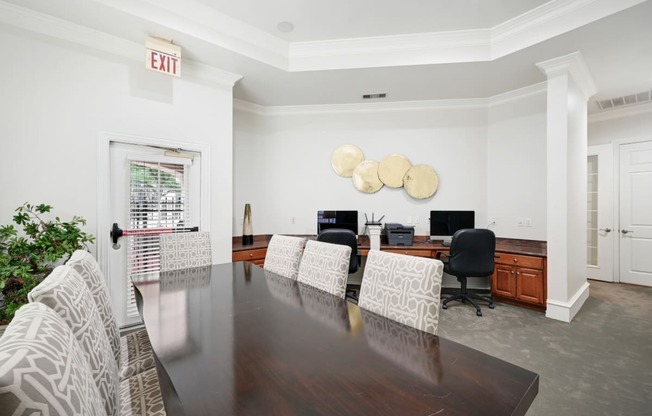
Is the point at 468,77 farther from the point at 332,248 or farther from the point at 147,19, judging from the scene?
the point at 147,19

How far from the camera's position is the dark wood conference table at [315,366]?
73cm

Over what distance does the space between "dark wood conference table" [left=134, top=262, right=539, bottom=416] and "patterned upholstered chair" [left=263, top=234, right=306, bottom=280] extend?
2.22 feet

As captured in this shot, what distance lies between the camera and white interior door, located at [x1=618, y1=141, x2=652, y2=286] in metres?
Result: 4.25

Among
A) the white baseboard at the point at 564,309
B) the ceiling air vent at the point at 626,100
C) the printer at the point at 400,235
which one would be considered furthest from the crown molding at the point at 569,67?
the white baseboard at the point at 564,309

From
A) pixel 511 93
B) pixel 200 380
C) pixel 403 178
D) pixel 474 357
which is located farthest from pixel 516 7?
pixel 200 380

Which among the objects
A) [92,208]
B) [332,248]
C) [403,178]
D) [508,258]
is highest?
[403,178]

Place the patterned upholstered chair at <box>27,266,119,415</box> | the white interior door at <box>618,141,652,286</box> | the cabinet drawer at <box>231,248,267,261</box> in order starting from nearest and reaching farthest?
the patterned upholstered chair at <box>27,266,119,415</box> < the cabinet drawer at <box>231,248,267,261</box> < the white interior door at <box>618,141,652,286</box>

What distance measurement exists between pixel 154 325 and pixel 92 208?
2016 millimetres

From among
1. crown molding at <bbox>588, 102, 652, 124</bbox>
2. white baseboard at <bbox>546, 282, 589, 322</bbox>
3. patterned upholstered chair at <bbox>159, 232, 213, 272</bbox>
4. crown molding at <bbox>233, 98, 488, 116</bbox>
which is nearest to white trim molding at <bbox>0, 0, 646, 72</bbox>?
crown molding at <bbox>233, 98, 488, 116</bbox>

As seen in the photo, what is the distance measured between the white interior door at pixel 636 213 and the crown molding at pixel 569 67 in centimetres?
204

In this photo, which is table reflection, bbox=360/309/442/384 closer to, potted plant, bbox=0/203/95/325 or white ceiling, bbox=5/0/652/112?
potted plant, bbox=0/203/95/325

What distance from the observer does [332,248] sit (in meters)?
1.84

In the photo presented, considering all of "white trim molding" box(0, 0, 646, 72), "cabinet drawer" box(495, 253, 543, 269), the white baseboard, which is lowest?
the white baseboard

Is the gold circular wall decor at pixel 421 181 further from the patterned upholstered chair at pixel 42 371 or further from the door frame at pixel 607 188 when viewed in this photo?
the patterned upholstered chair at pixel 42 371
